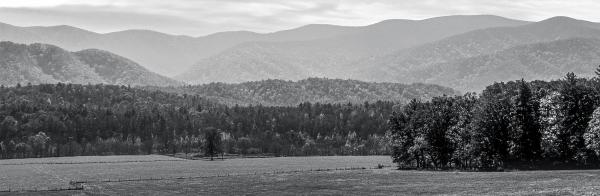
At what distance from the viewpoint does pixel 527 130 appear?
184m

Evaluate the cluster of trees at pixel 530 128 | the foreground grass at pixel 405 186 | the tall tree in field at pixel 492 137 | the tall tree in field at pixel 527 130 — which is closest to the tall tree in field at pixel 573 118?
the cluster of trees at pixel 530 128

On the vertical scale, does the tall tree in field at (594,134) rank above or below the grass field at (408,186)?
above

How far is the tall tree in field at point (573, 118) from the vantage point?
16850 cm

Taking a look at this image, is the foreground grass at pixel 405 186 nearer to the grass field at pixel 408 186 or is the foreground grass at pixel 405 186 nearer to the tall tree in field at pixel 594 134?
the grass field at pixel 408 186

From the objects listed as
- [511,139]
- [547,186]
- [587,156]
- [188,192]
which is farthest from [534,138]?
[188,192]

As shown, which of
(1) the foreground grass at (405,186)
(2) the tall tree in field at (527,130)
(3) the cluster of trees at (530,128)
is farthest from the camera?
(2) the tall tree in field at (527,130)

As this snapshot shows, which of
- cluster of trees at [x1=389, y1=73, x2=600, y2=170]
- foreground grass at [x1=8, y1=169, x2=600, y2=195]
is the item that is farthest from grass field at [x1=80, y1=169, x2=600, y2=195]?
cluster of trees at [x1=389, y1=73, x2=600, y2=170]

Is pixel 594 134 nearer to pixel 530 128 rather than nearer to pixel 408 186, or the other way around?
pixel 530 128

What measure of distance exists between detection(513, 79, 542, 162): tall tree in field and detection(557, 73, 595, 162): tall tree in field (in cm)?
904

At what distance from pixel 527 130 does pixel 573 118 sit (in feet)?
43.4

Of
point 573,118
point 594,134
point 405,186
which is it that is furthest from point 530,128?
point 405,186

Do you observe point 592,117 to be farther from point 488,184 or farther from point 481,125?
point 488,184

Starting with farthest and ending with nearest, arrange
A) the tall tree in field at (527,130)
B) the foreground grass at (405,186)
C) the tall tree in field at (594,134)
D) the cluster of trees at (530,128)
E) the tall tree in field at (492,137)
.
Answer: the tall tree in field at (492,137) < the tall tree in field at (527,130) < the cluster of trees at (530,128) < the tall tree in field at (594,134) < the foreground grass at (405,186)

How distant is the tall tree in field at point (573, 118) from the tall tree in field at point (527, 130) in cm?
904
